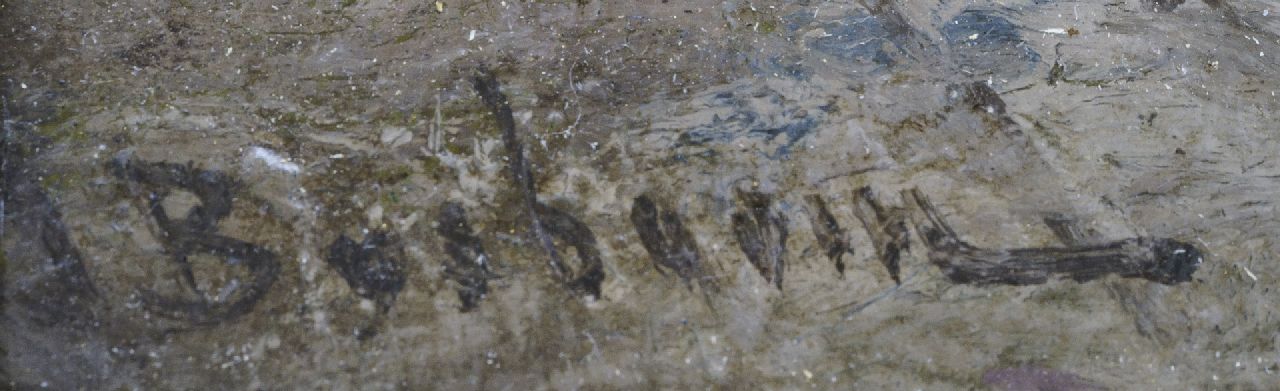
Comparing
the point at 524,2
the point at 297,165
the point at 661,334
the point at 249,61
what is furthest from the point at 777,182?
the point at 249,61

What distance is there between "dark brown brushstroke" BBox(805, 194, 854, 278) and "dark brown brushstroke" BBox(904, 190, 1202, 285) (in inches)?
9.5

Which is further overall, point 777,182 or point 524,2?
point 524,2

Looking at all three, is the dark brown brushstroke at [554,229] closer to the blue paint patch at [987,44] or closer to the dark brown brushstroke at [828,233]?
the dark brown brushstroke at [828,233]

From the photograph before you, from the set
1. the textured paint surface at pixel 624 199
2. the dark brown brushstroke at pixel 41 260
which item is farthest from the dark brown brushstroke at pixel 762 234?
the dark brown brushstroke at pixel 41 260

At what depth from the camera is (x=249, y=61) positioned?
253 centimetres

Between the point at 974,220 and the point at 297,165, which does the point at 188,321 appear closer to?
the point at 297,165

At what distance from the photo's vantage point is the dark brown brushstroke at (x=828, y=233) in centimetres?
246

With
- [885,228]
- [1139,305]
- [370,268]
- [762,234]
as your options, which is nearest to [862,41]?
[885,228]

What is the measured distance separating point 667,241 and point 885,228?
26.2 inches

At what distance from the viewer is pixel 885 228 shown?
8.16 ft

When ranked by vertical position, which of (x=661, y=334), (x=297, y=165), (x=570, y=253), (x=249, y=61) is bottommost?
(x=661, y=334)

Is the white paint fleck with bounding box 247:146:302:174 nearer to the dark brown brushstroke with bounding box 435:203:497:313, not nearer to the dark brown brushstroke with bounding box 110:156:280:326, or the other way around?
the dark brown brushstroke with bounding box 110:156:280:326

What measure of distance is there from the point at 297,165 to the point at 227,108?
29cm

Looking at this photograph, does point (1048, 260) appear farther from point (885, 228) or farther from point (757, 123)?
point (757, 123)
